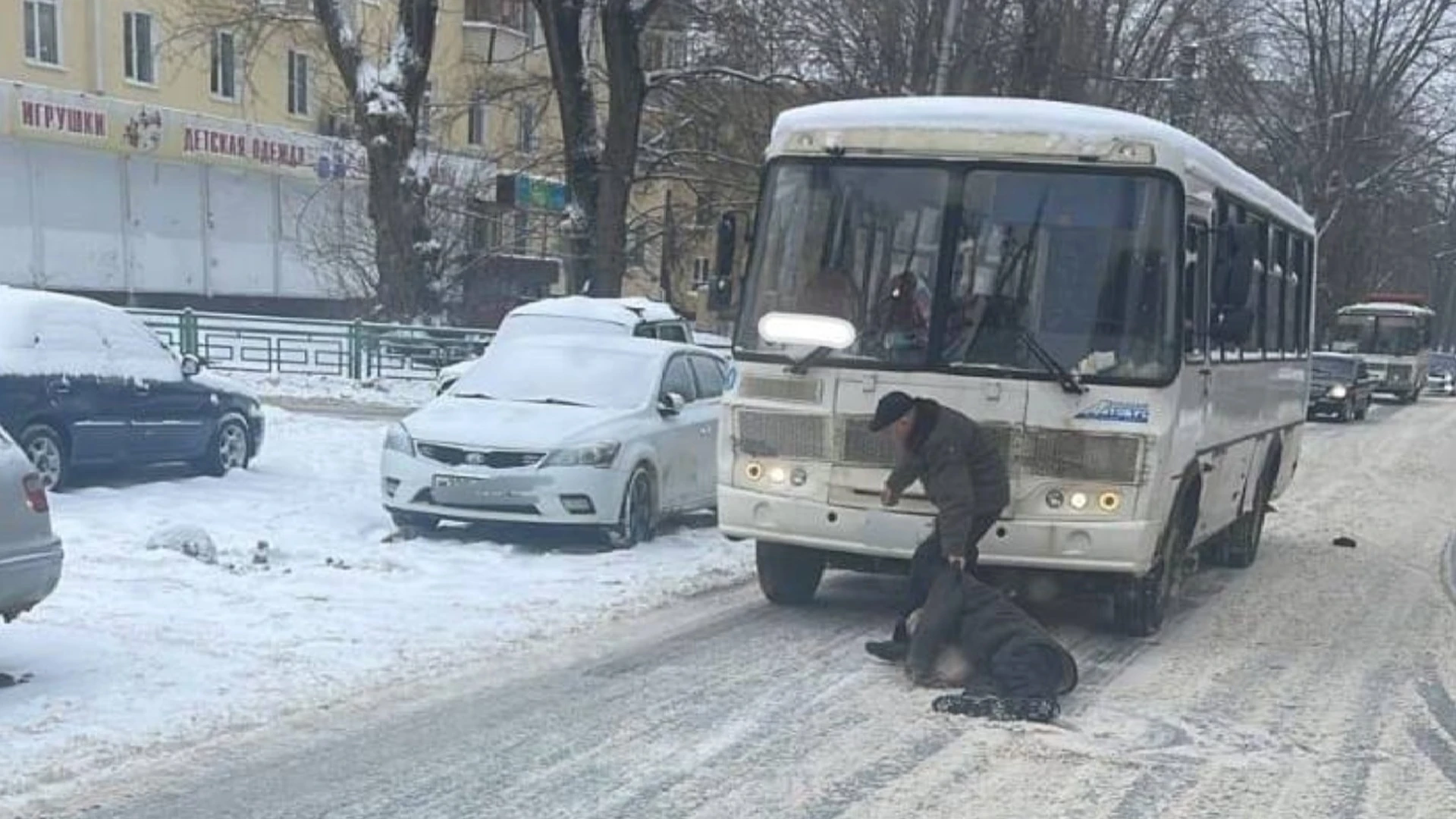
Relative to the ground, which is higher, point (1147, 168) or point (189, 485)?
point (1147, 168)

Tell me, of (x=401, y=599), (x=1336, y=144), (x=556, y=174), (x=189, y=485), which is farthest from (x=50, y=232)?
(x=1336, y=144)

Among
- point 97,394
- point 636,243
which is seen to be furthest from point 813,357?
point 636,243

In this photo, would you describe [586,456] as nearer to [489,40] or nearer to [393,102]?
[393,102]

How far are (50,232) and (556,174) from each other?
12372mm

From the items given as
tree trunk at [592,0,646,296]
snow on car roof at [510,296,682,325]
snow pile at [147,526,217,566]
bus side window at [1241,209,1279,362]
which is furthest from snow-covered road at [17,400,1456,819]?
tree trunk at [592,0,646,296]

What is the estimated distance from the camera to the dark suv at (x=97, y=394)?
12.5 metres

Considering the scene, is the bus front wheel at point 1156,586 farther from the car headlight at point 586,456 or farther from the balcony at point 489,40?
the balcony at point 489,40

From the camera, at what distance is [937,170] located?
29.7ft

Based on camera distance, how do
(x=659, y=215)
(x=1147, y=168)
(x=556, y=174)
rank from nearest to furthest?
(x=1147, y=168)
(x=556, y=174)
(x=659, y=215)

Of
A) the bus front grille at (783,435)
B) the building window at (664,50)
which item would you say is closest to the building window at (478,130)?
the building window at (664,50)

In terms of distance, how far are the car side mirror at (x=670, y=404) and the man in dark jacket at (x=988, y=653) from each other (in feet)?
15.5

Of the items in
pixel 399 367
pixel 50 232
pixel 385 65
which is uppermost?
pixel 385 65

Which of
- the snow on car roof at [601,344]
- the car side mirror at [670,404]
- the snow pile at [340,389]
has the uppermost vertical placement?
the snow on car roof at [601,344]

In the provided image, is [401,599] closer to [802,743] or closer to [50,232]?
[802,743]
